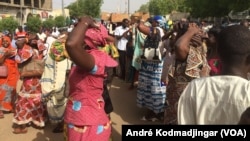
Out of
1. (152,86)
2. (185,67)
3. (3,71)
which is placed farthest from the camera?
(3,71)

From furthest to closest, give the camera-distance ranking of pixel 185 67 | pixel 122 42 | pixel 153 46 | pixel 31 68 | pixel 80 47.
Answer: pixel 122 42, pixel 153 46, pixel 31 68, pixel 185 67, pixel 80 47

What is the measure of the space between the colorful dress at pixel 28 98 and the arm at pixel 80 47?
9.43 ft

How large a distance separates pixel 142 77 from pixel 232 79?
4.35 m

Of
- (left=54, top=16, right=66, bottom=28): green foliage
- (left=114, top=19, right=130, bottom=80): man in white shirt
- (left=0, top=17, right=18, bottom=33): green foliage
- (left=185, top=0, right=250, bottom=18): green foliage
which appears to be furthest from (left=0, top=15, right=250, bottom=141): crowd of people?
(left=54, top=16, right=66, bottom=28): green foliage

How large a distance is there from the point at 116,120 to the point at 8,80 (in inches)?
87.3

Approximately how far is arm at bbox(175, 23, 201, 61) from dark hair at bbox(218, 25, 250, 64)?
884 millimetres

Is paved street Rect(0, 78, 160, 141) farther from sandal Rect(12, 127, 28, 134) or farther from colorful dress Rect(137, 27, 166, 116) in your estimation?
colorful dress Rect(137, 27, 166, 116)

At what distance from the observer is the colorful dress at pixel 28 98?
5.34 m

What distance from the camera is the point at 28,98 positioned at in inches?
214

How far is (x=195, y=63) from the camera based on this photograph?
10.4ft

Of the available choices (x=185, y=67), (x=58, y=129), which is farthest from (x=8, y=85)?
(x=185, y=67)

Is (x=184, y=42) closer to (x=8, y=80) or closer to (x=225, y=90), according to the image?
(x=225, y=90)

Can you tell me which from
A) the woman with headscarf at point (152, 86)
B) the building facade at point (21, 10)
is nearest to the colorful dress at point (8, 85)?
the woman with headscarf at point (152, 86)

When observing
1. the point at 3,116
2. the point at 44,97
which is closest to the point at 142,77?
the point at 44,97
